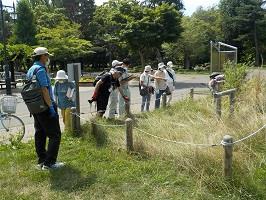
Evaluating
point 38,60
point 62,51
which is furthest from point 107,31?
point 38,60

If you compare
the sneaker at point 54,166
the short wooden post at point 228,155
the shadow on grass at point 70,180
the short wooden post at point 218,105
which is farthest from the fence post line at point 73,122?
the short wooden post at point 228,155

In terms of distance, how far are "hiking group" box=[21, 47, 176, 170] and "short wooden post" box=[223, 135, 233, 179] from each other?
243cm

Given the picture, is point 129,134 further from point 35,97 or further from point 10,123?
point 10,123

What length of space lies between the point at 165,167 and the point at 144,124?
1.97 m

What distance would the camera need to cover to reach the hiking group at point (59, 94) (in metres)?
5.40

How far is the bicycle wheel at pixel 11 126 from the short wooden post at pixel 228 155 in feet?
14.3

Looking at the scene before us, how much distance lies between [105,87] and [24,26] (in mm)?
36631

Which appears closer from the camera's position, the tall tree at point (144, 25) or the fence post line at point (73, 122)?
the fence post line at point (73, 122)

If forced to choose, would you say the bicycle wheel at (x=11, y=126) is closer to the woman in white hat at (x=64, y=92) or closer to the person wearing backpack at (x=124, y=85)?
the woman in white hat at (x=64, y=92)

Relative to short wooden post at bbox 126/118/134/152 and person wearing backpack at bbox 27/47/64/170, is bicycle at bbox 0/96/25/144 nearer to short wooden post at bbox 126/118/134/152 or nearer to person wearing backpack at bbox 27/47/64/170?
person wearing backpack at bbox 27/47/64/170

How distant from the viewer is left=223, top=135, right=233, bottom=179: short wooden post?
436 centimetres

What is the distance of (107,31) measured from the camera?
45.3 metres

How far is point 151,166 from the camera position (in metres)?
5.32

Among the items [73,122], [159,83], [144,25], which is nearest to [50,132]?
[73,122]
